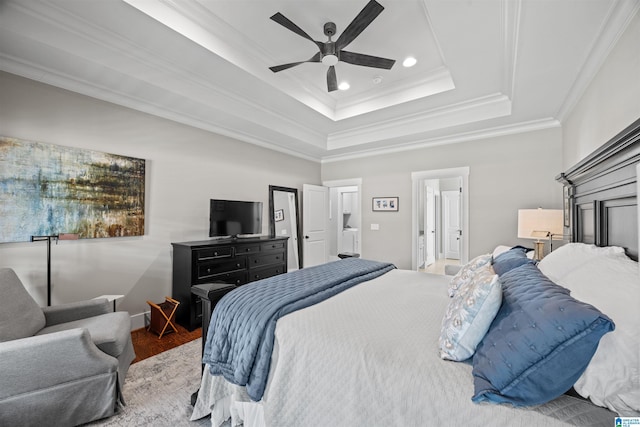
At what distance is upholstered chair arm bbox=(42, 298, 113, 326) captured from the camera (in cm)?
213

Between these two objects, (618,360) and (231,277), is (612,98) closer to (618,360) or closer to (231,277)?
(618,360)

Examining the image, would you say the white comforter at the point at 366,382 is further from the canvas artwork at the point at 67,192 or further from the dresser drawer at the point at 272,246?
the dresser drawer at the point at 272,246

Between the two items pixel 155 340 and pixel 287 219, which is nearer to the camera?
pixel 155 340

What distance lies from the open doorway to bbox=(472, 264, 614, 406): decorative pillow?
18.6ft

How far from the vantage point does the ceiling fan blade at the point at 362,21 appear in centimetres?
190

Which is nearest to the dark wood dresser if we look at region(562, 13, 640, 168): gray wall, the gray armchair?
the gray armchair

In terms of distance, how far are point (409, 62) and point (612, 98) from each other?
5.88ft

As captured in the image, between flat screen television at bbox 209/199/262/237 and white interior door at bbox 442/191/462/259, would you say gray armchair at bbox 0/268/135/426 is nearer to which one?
flat screen television at bbox 209/199/262/237

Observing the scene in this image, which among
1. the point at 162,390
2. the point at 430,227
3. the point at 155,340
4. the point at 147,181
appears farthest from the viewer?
the point at 430,227

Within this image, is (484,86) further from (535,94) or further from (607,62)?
(607,62)

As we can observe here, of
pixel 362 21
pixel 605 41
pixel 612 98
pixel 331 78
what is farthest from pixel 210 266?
pixel 605 41

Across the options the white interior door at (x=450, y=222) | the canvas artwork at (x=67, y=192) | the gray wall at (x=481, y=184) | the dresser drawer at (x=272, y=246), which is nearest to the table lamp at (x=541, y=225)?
the gray wall at (x=481, y=184)

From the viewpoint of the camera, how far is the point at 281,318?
1.55 metres

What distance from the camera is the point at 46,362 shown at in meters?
1.58
